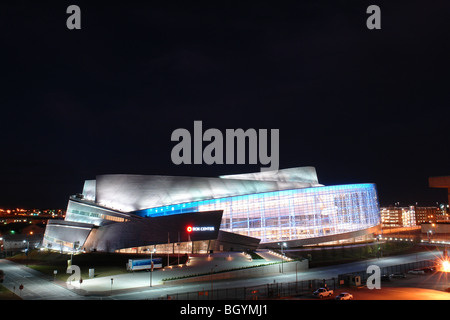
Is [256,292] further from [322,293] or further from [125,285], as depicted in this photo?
[125,285]

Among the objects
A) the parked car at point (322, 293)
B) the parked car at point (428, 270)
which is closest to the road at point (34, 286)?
the parked car at point (322, 293)

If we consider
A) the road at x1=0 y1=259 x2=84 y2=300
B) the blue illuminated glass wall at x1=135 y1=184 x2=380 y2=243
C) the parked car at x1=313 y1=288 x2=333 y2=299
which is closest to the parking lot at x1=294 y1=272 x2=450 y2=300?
the parked car at x1=313 y1=288 x2=333 y2=299

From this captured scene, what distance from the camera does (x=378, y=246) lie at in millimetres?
68562

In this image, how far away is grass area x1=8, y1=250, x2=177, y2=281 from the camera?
4469 centimetres

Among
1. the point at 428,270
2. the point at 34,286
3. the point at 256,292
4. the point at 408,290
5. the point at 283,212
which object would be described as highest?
the point at 283,212

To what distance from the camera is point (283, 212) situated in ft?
225

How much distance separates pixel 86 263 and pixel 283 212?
37933mm

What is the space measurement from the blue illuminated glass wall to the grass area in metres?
14.0

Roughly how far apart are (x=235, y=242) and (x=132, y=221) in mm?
19066

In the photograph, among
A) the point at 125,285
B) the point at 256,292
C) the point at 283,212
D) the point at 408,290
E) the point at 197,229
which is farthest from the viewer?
the point at 283,212

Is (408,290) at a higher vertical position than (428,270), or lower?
higher

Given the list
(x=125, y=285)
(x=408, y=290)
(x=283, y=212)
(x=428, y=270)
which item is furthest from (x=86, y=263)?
(x=428, y=270)
